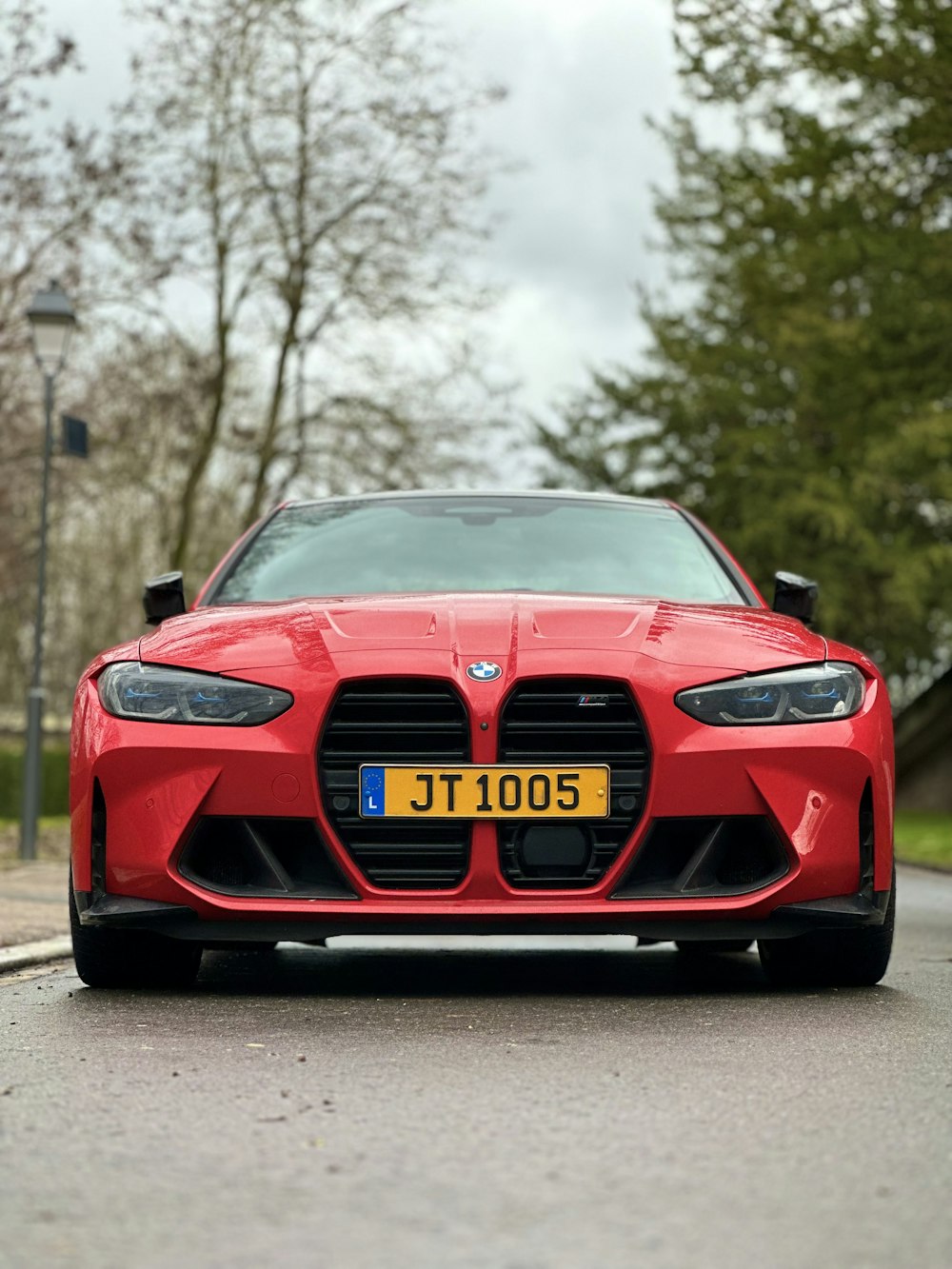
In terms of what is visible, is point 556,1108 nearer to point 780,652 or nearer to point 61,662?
point 780,652

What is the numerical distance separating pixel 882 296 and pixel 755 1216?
18.4m

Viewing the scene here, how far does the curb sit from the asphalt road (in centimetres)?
83

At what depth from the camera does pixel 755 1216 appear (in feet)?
10.3

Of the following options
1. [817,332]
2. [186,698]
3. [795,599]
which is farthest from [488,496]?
[817,332]

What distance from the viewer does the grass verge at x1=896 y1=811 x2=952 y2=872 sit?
63.8ft

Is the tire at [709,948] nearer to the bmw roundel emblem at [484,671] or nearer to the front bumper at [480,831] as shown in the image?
the front bumper at [480,831]

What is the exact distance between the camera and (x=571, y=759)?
18.2 feet

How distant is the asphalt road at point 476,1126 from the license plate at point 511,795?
522 mm

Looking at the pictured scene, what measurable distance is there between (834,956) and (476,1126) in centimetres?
241

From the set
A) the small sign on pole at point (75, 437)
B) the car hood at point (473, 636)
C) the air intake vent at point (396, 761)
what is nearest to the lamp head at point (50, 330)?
the small sign on pole at point (75, 437)

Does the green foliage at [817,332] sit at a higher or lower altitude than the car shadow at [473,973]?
higher

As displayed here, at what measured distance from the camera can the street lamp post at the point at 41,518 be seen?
575 inches

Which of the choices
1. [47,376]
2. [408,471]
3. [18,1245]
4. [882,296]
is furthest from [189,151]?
[18,1245]

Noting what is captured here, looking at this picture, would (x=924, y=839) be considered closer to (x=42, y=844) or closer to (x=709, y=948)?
(x=42, y=844)
